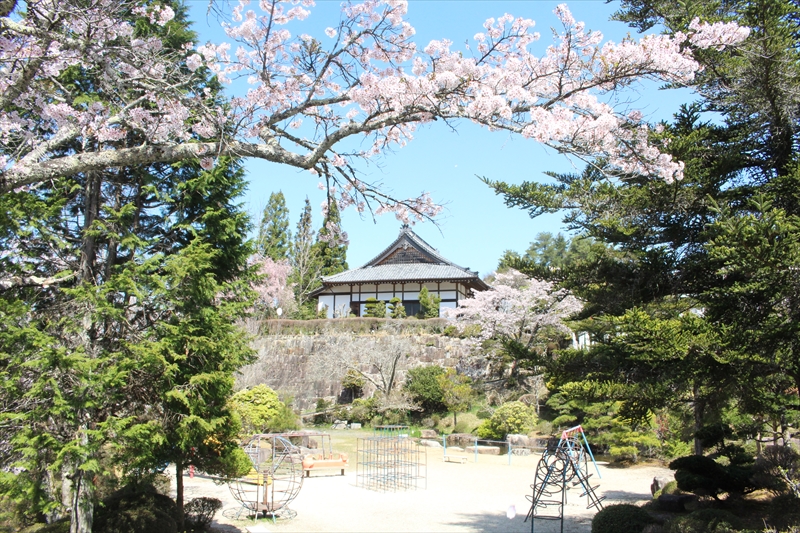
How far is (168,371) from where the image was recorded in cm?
605

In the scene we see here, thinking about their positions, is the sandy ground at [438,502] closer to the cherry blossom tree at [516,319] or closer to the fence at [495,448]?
the fence at [495,448]

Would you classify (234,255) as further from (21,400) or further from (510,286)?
(510,286)

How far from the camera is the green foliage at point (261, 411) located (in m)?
13.7

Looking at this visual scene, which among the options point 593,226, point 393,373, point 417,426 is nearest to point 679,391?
point 593,226

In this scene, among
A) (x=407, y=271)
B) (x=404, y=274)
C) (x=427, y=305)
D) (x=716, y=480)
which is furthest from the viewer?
(x=407, y=271)

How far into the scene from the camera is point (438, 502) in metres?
9.55

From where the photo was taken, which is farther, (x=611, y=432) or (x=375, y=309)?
(x=375, y=309)

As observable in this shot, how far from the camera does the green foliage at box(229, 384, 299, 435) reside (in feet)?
45.1

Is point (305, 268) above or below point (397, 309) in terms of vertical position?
above

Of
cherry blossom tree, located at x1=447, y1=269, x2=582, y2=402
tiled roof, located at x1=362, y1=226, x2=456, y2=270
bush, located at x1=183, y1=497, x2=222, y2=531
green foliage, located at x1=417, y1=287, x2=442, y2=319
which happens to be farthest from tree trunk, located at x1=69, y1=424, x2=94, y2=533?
tiled roof, located at x1=362, y1=226, x2=456, y2=270

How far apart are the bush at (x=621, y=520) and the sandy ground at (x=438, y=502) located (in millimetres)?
1515

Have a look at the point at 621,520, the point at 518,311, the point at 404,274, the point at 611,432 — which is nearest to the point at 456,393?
the point at 518,311

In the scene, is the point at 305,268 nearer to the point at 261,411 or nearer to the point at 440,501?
the point at 261,411

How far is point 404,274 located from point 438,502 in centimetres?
1727
